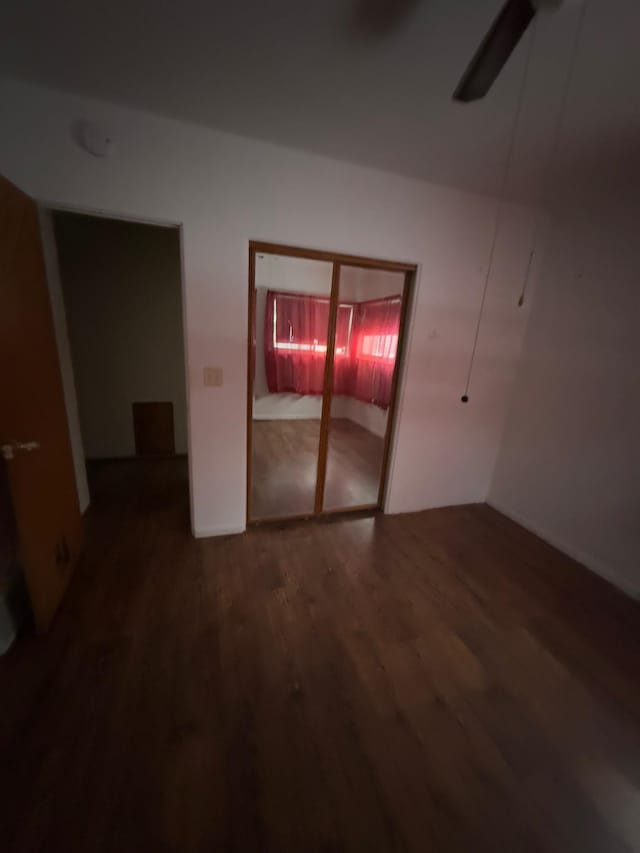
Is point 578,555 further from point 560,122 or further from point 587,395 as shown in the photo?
point 560,122

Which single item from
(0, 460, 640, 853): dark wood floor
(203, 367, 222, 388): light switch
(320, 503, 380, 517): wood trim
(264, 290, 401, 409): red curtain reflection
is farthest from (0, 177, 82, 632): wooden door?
(264, 290, 401, 409): red curtain reflection

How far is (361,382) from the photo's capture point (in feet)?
12.2

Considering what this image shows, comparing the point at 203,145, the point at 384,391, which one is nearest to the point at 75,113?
the point at 203,145

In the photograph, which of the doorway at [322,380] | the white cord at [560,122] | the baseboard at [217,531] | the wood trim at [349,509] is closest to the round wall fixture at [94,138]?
the doorway at [322,380]

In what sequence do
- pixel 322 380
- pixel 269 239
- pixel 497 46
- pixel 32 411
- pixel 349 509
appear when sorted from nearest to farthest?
pixel 497 46 → pixel 32 411 → pixel 269 239 → pixel 322 380 → pixel 349 509

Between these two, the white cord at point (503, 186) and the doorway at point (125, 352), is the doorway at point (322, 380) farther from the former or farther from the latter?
the doorway at point (125, 352)

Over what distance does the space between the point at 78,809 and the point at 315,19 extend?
2681 mm

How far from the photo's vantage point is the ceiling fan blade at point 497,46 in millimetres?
819

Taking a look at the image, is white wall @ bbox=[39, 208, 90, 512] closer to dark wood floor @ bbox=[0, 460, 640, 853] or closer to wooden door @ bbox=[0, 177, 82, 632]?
wooden door @ bbox=[0, 177, 82, 632]

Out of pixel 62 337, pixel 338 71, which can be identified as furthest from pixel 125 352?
pixel 338 71

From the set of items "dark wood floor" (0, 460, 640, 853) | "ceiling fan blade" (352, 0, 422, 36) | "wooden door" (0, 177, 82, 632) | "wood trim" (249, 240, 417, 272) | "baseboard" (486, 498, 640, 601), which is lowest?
"dark wood floor" (0, 460, 640, 853)

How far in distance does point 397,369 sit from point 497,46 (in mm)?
1809

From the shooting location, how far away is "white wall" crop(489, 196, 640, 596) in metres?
2.12

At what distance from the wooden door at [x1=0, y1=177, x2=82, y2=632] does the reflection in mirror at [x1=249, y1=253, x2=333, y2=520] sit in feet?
4.31
